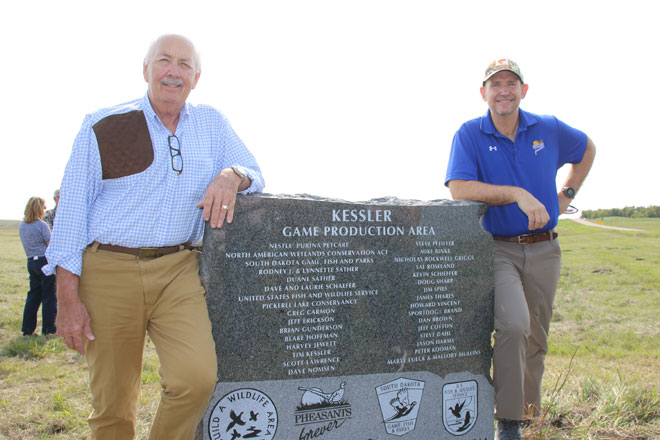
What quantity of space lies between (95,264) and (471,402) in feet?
9.16

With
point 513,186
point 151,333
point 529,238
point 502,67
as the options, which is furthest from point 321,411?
point 502,67

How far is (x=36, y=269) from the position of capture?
7.32 m

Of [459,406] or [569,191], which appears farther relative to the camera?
[569,191]

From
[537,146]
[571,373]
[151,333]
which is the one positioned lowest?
[571,373]

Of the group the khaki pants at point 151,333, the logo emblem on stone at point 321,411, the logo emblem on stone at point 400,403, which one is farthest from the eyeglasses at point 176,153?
the logo emblem on stone at point 400,403

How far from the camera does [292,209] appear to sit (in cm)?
309

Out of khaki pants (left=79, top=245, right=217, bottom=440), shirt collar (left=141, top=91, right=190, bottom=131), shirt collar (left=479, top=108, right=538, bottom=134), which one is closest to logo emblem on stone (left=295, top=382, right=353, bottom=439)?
khaki pants (left=79, top=245, right=217, bottom=440)

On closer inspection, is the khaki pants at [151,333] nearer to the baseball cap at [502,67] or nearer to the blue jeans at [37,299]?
the baseball cap at [502,67]

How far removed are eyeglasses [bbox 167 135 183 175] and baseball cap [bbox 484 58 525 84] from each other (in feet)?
8.11

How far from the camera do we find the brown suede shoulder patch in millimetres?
2836

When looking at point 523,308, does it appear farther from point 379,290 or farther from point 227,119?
point 227,119

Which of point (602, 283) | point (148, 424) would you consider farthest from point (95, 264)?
point (602, 283)

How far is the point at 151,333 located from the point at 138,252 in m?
0.51

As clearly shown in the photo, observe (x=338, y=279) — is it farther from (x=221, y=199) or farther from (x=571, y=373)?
(x=571, y=373)
